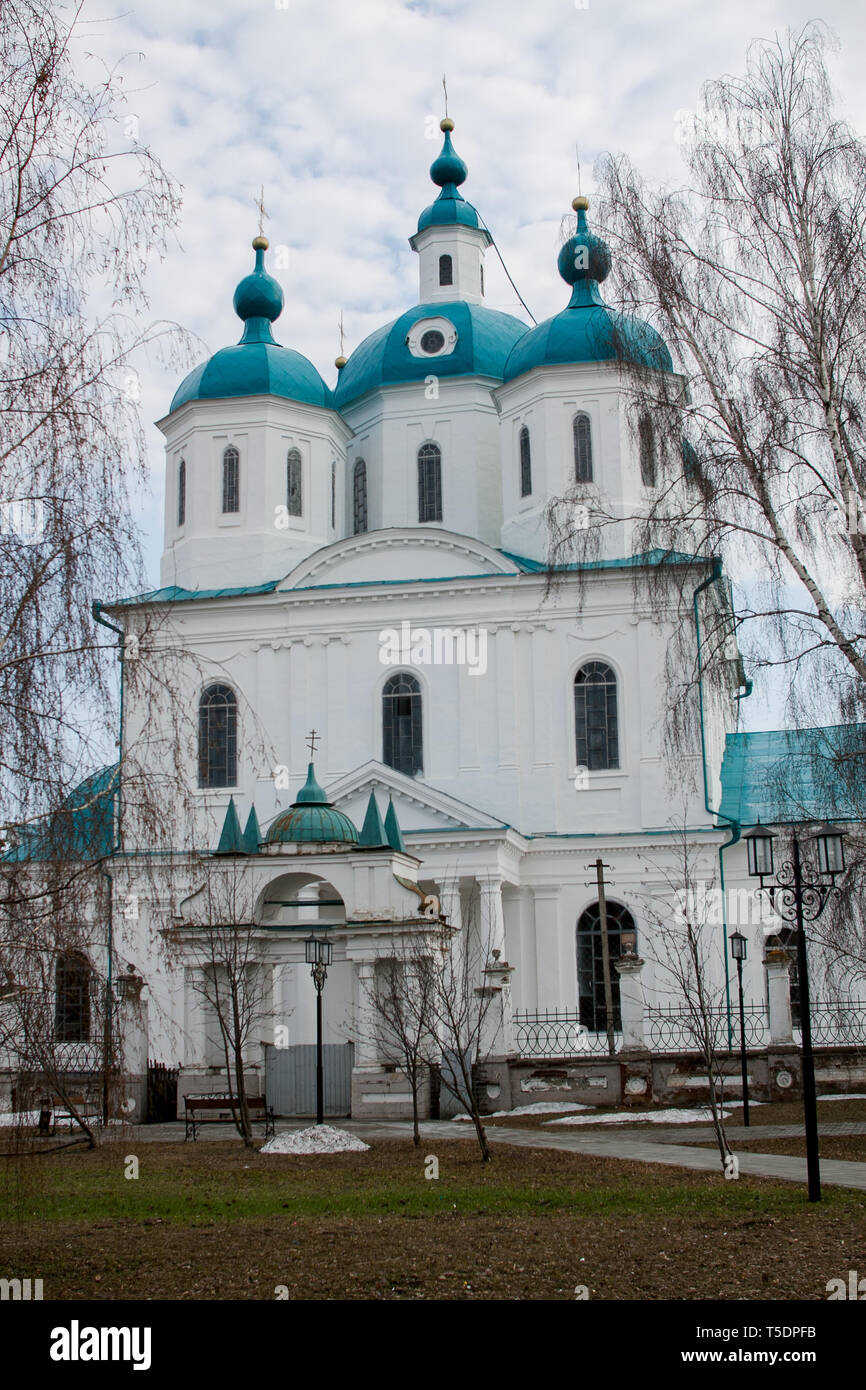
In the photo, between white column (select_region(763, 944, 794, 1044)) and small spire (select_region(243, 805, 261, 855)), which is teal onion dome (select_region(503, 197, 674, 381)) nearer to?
small spire (select_region(243, 805, 261, 855))

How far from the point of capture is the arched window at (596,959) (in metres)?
30.8

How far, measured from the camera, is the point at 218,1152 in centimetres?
1894

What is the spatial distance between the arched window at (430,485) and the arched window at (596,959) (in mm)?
11278

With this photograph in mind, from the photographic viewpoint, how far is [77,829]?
907cm

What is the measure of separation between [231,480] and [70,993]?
2750 cm

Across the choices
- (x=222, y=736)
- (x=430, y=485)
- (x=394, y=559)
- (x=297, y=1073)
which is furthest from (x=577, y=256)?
(x=297, y=1073)

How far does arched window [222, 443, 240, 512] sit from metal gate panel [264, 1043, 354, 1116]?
14.9 meters

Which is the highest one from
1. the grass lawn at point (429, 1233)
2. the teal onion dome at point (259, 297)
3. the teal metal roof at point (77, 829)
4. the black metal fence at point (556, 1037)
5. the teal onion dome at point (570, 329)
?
the teal onion dome at point (259, 297)

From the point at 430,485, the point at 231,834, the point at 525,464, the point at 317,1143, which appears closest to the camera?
the point at 317,1143

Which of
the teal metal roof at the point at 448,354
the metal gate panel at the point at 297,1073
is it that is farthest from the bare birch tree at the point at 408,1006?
the teal metal roof at the point at 448,354

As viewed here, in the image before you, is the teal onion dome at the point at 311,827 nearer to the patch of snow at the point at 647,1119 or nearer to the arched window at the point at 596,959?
the patch of snow at the point at 647,1119

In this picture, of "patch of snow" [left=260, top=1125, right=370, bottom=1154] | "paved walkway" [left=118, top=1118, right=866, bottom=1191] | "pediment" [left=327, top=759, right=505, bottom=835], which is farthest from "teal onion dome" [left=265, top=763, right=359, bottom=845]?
"patch of snow" [left=260, top=1125, right=370, bottom=1154]

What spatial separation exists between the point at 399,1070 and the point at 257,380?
1838cm

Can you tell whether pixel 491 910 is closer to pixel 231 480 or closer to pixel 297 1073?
pixel 297 1073
